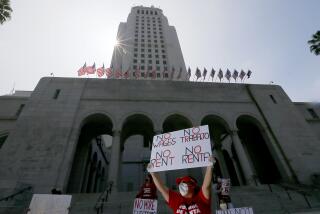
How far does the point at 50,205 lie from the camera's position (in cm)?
599

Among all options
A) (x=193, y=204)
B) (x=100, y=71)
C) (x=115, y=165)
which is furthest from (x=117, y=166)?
(x=193, y=204)

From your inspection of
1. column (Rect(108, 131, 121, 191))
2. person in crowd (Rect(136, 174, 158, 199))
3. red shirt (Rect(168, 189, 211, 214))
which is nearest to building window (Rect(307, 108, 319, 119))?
column (Rect(108, 131, 121, 191))

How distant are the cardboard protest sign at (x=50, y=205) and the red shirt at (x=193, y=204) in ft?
13.3

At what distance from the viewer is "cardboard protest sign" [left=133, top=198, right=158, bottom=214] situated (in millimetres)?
7606

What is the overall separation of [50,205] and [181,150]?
4500 mm

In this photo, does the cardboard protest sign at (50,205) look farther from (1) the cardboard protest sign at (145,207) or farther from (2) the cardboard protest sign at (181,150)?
(2) the cardboard protest sign at (181,150)

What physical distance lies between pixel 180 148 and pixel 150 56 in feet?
183

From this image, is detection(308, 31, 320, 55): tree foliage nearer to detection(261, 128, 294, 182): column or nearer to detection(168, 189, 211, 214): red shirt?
detection(261, 128, 294, 182): column

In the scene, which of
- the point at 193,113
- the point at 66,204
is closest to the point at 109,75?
the point at 193,113

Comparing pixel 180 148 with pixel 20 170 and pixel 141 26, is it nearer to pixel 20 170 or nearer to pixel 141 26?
pixel 20 170

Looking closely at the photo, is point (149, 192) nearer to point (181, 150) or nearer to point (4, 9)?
point (181, 150)

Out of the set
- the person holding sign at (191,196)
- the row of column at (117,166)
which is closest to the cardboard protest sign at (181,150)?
the person holding sign at (191,196)

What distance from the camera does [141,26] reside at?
67938 millimetres

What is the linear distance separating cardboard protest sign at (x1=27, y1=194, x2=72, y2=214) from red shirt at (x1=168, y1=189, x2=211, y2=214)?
4.06 meters
